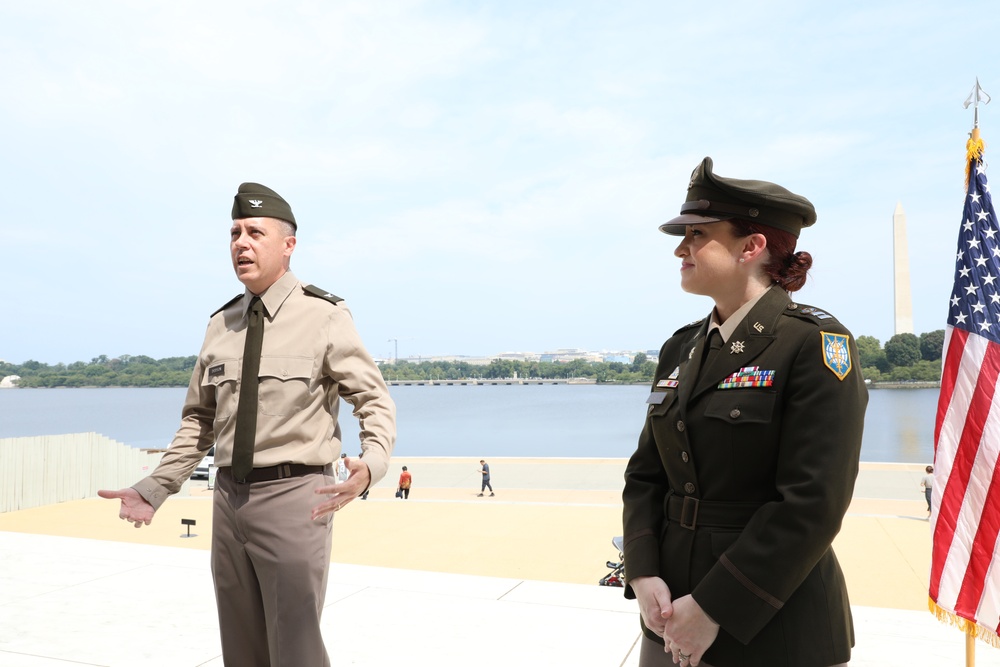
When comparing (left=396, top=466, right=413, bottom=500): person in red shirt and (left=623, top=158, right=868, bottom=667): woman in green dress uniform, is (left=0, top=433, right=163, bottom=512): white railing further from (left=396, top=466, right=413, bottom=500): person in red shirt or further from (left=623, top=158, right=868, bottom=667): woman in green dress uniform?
(left=623, top=158, right=868, bottom=667): woman in green dress uniform

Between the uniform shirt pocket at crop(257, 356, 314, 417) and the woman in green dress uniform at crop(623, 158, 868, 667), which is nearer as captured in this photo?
the woman in green dress uniform at crop(623, 158, 868, 667)

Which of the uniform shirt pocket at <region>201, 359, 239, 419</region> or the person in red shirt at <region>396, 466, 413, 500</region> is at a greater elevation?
the uniform shirt pocket at <region>201, 359, 239, 419</region>

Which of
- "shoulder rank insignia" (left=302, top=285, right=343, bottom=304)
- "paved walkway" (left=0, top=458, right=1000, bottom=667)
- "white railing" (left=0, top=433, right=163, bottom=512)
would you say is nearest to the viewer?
"shoulder rank insignia" (left=302, top=285, right=343, bottom=304)

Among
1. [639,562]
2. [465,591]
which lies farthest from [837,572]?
[465,591]

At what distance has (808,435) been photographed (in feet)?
5.87

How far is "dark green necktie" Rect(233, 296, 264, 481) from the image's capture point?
274 centimetres

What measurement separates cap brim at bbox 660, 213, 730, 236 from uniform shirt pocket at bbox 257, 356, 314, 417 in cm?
141

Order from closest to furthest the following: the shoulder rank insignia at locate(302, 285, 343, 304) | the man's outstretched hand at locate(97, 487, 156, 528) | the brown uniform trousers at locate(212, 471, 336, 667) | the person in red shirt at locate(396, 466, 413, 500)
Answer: the brown uniform trousers at locate(212, 471, 336, 667), the man's outstretched hand at locate(97, 487, 156, 528), the shoulder rank insignia at locate(302, 285, 343, 304), the person in red shirt at locate(396, 466, 413, 500)

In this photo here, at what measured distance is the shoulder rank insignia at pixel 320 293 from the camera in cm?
306

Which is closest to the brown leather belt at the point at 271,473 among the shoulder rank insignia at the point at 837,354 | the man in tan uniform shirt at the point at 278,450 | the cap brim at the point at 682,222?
the man in tan uniform shirt at the point at 278,450

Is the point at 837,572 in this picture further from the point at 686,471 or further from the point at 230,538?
the point at 230,538

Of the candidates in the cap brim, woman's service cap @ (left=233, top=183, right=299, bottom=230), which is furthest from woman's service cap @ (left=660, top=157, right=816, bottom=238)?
woman's service cap @ (left=233, top=183, right=299, bottom=230)

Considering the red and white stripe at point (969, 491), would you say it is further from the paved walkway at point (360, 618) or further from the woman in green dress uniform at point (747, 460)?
the woman in green dress uniform at point (747, 460)

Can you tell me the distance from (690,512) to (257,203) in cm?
190
